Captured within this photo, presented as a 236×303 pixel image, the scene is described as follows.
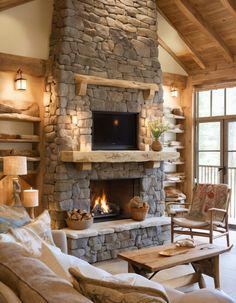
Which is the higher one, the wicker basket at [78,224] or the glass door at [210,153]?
the glass door at [210,153]

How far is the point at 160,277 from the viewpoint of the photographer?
463cm

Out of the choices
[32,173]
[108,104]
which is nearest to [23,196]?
[32,173]

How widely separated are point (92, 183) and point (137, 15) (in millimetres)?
2803

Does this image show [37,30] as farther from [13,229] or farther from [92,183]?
[13,229]

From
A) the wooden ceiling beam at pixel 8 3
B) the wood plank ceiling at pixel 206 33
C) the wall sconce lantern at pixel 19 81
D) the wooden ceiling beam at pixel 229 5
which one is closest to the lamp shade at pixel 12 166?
the wall sconce lantern at pixel 19 81

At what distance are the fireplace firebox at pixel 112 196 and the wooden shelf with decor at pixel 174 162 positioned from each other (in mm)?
1262

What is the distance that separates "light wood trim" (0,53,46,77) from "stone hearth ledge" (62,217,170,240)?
7.50 ft

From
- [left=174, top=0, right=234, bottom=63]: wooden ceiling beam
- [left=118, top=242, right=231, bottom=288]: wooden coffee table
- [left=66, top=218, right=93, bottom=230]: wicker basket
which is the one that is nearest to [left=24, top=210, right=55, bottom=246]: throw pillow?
[left=118, top=242, right=231, bottom=288]: wooden coffee table

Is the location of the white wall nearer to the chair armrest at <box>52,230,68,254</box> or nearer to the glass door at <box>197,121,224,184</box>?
the chair armrest at <box>52,230,68,254</box>

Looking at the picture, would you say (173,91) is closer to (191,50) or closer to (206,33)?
(191,50)

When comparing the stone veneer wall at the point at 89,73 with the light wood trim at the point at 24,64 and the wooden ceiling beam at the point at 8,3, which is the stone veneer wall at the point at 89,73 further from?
the wooden ceiling beam at the point at 8,3

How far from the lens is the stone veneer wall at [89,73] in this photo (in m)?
5.46

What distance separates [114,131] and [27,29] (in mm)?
1966

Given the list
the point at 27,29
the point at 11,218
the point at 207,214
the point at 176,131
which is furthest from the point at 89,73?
the point at 11,218
